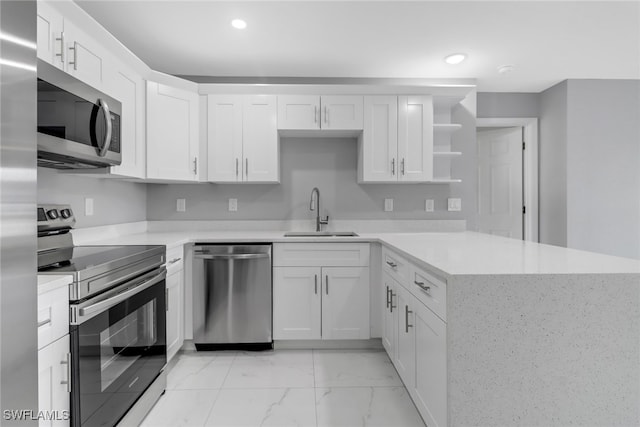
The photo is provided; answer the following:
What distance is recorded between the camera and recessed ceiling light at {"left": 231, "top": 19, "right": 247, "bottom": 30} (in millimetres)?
2314

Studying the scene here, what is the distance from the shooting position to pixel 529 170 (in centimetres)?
383

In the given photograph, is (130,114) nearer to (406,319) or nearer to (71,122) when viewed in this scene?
(71,122)

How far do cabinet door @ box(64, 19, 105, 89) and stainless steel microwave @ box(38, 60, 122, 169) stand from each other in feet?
0.64

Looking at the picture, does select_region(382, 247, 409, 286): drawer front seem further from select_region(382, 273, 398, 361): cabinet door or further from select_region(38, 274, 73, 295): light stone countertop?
select_region(38, 274, 73, 295): light stone countertop

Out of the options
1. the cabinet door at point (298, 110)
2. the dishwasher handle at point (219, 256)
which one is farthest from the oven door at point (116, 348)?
the cabinet door at point (298, 110)

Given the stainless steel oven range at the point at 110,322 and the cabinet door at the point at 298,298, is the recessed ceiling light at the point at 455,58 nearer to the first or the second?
the cabinet door at the point at 298,298

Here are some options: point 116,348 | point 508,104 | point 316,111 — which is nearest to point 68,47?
point 116,348

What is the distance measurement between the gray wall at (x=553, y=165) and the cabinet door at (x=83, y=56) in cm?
404

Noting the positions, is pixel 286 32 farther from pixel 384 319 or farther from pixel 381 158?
pixel 384 319

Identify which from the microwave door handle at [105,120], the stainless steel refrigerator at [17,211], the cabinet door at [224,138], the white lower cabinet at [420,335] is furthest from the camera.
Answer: the cabinet door at [224,138]

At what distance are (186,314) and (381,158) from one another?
2.07m

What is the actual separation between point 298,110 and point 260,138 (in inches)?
16.3

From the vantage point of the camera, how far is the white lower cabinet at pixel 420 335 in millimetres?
1398

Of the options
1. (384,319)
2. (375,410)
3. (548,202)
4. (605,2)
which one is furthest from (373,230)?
(605,2)
